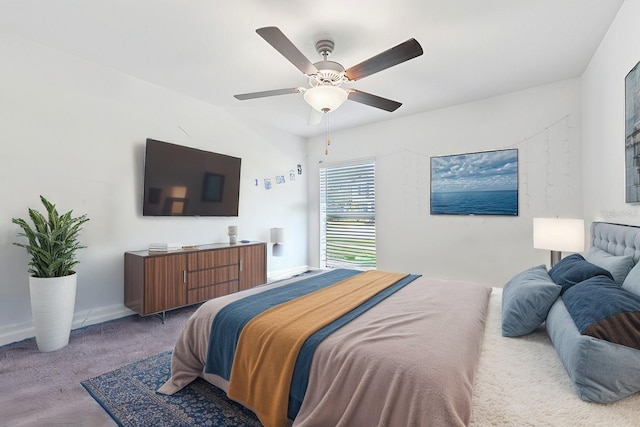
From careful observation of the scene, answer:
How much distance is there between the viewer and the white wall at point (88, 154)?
8.44 feet

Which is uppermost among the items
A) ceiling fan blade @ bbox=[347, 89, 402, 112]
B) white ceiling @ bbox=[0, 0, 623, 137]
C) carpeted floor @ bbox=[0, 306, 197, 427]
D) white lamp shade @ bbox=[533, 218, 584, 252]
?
white ceiling @ bbox=[0, 0, 623, 137]

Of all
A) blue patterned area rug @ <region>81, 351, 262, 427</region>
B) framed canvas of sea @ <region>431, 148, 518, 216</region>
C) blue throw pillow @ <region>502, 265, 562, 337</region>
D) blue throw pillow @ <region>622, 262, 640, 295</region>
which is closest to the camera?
blue throw pillow @ <region>622, 262, 640, 295</region>

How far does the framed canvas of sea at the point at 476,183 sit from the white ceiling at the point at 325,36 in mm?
833

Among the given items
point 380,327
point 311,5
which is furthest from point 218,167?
point 380,327

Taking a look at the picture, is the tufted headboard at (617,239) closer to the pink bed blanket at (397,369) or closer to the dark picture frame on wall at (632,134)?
the dark picture frame on wall at (632,134)

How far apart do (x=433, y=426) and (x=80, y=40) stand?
366cm

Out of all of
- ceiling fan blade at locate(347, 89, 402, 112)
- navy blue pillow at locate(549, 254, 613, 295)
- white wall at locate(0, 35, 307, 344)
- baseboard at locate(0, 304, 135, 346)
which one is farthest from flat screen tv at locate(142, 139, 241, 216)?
navy blue pillow at locate(549, 254, 613, 295)

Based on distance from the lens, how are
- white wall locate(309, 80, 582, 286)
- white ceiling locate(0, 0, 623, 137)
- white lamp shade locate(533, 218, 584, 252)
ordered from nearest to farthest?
white ceiling locate(0, 0, 623, 137) < white lamp shade locate(533, 218, 584, 252) < white wall locate(309, 80, 582, 286)

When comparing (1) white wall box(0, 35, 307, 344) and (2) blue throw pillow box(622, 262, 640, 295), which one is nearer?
(2) blue throw pillow box(622, 262, 640, 295)

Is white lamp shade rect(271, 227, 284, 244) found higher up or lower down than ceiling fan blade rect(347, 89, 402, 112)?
lower down

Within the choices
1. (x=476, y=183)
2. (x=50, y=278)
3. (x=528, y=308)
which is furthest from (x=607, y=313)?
(x=50, y=278)

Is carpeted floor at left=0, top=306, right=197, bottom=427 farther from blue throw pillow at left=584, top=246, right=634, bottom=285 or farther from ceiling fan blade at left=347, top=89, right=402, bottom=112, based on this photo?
blue throw pillow at left=584, top=246, right=634, bottom=285

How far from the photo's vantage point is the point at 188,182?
3.63 metres

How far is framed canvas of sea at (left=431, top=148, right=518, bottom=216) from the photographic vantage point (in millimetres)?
3584
